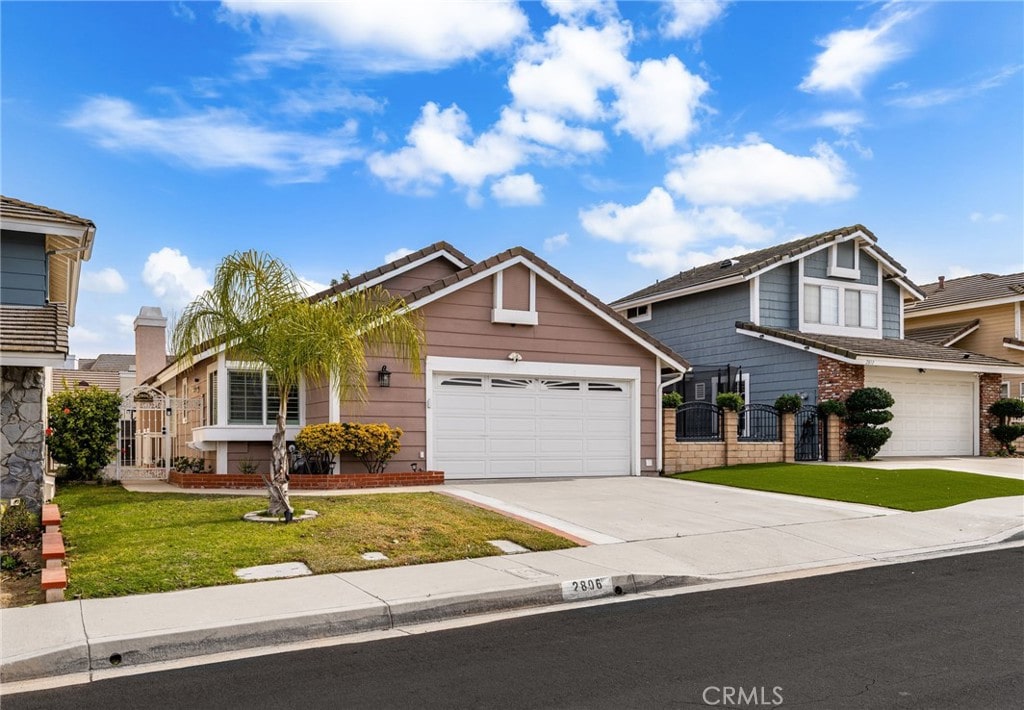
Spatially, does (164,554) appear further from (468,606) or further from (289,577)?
(468,606)

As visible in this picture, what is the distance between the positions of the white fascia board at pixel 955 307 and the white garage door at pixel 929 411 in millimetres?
4904

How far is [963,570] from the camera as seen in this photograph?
9.89 meters

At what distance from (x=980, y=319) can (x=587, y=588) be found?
2737 cm

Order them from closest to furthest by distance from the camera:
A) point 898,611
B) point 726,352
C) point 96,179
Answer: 1. point 898,611
2. point 96,179
3. point 726,352

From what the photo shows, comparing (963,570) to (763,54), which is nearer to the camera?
(963,570)

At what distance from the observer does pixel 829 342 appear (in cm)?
2416

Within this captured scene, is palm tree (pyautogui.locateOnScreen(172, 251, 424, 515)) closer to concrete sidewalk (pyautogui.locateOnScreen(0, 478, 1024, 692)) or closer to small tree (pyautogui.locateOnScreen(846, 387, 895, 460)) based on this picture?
concrete sidewalk (pyautogui.locateOnScreen(0, 478, 1024, 692))

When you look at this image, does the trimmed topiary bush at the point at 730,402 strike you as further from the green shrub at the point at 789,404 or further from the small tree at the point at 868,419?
the small tree at the point at 868,419

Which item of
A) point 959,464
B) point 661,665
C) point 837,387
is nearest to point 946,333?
point 959,464

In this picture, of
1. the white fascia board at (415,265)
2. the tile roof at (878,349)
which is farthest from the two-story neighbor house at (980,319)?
the white fascia board at (415,265)

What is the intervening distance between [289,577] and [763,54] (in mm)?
13953

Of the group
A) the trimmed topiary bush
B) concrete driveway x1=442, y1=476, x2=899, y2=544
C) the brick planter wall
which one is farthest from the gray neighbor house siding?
the brick planter wall

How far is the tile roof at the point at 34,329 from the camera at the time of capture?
12.2 meters

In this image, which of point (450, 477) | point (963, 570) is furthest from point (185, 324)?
point (963, 570)
